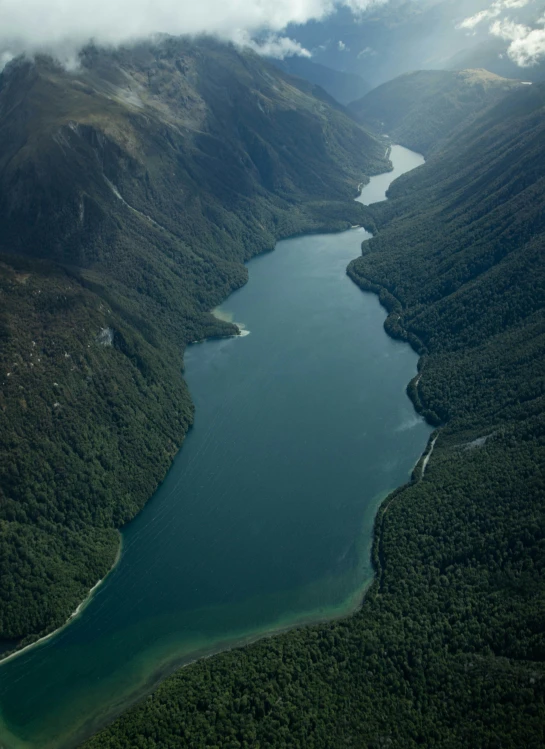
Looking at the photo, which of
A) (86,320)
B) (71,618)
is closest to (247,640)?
(71,618)

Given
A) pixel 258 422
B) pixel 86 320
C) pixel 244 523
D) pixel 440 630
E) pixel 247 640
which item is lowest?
pixel 247 640

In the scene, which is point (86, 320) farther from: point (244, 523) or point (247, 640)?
point (247, 640)

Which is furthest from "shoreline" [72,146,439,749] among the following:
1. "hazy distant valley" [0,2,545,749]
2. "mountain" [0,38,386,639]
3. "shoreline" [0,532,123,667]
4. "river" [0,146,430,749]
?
"mountain" [0,38,386,639]

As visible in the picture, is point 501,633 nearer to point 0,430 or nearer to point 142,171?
point 0,430

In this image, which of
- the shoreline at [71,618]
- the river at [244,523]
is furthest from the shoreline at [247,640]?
the shoreline at [71,618]

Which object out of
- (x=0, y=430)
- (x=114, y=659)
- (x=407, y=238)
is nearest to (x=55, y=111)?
(x=407, y=238)

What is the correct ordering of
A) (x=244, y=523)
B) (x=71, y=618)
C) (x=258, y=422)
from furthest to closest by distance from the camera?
(x=258, y=422) → (x=244, y=523) → (x=71, y=618)

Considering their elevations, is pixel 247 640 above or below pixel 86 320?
below
